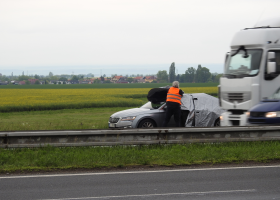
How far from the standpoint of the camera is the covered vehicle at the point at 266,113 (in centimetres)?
1084

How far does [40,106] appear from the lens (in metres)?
32.1

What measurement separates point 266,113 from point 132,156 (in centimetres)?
428

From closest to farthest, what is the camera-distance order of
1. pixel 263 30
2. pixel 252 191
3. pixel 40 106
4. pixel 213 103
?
pixel 252 191 < pixel 263 30 < pixel 213 103 < pixel 40 106

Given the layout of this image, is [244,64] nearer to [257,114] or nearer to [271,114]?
[257,114]

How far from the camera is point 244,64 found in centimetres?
1315

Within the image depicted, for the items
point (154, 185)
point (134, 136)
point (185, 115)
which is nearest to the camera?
point (154, 185)

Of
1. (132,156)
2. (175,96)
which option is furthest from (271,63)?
(132,156)

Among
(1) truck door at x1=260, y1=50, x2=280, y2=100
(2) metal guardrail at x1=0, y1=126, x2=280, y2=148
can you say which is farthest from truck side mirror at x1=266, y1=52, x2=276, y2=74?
(2) metal guardrail at x1=0, y1=126, x2=280, y2=148

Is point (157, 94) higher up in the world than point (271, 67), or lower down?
lower down

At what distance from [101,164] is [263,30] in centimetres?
758

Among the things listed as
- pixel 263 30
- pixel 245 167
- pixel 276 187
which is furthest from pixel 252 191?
pixel 263 30

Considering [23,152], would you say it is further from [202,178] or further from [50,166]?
[202,178]

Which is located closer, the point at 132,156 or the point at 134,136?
the point at 132,156

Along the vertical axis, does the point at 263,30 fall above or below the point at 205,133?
above
